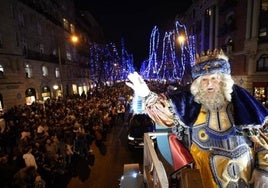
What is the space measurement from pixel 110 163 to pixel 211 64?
713cm

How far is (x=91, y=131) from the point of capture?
1170 cm

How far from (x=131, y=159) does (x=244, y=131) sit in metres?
6.95

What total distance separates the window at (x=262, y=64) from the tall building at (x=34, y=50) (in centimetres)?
2107

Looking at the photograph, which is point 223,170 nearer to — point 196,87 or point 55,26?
point 196,87

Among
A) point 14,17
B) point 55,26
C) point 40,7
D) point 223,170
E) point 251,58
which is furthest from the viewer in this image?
point 55,26

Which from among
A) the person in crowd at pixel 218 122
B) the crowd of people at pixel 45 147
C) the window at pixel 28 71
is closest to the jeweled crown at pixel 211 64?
the person in crowd at pixel 218 122

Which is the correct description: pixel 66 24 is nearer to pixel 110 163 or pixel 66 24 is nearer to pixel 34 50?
pixel 34 50

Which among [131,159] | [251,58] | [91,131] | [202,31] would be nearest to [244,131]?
[131,159]

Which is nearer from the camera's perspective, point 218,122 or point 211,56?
point 218,122

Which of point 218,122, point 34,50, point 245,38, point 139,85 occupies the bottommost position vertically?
point 218,122

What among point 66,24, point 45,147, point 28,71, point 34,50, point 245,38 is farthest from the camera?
point 66,24

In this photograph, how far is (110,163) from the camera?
8.87 meters

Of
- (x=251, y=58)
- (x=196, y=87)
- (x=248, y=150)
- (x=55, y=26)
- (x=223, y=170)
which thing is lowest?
(x=223, y=170)

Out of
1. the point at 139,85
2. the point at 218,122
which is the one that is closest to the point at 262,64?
the point at 218,122
